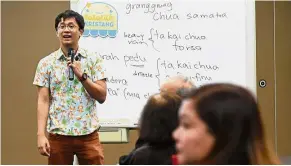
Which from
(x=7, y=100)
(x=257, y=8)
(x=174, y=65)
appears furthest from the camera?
(x=257, y=8)

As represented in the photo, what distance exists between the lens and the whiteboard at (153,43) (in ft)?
10.2

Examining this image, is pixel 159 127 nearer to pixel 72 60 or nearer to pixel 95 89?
pixel 95 89

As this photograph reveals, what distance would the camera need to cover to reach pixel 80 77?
243 cm

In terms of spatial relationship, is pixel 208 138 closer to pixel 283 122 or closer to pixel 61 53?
pixel 61 53

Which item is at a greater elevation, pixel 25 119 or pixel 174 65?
pixel 174 65

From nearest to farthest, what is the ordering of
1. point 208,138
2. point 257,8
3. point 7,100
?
point 208,138 < point 7,100 < point 257,8

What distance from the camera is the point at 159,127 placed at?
5.14ft

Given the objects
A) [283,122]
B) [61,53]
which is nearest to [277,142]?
[283,122]

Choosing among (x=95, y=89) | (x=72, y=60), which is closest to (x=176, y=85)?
(x=95, y=89)

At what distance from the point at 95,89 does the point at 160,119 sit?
94cm

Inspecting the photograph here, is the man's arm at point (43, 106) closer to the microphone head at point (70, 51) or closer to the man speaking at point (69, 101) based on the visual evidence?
the man speaking at point (69, 101)

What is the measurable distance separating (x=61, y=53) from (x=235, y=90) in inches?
62.6

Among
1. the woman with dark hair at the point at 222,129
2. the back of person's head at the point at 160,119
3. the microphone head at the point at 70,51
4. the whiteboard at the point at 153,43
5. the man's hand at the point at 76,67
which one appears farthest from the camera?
the whiteboard at the point at 153,43

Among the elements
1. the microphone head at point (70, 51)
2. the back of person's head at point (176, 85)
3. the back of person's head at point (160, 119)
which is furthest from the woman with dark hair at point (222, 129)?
the microphone head at point (70, 51)
